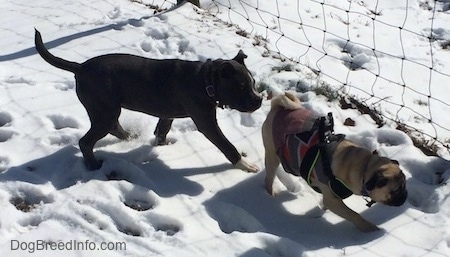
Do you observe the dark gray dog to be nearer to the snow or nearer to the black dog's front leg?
the black dog's front leg

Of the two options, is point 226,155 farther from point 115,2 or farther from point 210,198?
point 115,2

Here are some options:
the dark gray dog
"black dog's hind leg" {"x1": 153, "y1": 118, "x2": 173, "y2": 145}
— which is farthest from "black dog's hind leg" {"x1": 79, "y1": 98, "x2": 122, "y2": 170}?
"black dog's hind leg" {"x1": 153, "y1": 118, "x2": 173, "y2": 145}

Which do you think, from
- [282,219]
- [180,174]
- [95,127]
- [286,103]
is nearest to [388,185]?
[282,219]

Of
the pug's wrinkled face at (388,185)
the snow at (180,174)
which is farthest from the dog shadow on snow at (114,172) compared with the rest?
the pug's wrinkled face at (388,185)

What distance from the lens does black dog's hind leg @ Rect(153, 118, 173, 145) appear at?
4250mm

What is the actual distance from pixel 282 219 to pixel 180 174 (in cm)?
74

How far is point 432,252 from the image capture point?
337 cm

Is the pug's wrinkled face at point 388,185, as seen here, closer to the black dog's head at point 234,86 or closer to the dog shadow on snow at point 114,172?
the black dog's head at point 234,86

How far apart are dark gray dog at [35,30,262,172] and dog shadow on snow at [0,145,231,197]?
100 millimetres

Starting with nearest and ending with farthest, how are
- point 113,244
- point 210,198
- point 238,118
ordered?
point 113,244, point 210,198, point 238,118

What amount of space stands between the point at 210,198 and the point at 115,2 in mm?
3520

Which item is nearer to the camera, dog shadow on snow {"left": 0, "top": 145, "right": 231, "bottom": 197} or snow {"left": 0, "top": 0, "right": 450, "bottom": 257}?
snow {"left": 0, "top": 0, "right": 450, "bottom": 257}

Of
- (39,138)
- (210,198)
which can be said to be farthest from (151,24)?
(210,198)

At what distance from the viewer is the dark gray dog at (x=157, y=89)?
389cm
